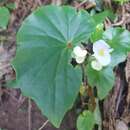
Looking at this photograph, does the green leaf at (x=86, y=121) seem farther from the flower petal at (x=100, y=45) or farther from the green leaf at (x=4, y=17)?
the green leaf at (x=4, y=17)

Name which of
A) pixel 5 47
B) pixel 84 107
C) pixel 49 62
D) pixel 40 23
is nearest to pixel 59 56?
pixel 49 62

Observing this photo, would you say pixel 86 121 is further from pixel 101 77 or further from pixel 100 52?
pixel 100 52

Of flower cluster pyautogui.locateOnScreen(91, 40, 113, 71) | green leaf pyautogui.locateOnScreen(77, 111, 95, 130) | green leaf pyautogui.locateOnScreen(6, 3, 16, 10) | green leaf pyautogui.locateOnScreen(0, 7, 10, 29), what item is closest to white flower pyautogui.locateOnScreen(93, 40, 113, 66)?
flower cluster pyautogui.locateOnScreen(91, 40, 113, 71)

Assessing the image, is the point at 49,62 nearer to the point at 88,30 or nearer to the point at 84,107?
the point at 88,30

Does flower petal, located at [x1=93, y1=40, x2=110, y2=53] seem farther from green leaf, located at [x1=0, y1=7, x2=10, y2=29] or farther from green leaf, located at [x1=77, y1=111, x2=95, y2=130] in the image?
green leaf, located at [x1=0, y1=7, x2=10, y2=29]

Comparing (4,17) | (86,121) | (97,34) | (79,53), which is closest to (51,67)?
(79,53)

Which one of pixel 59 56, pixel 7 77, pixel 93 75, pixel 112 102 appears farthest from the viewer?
pixel 7 77
